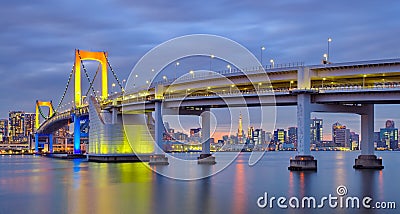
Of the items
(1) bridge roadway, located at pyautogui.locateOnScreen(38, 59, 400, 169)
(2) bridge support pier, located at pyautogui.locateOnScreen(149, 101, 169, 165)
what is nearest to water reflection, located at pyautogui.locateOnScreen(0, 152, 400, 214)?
(1) bridge roadway, located at pyautogui.locateOnScreen(38, 59, 400, 169)

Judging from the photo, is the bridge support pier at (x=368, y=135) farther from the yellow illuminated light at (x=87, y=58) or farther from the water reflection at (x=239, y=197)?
the yellow illuminated light at (x=87, y=58)

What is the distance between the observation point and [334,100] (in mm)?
50938

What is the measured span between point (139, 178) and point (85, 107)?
155 feet

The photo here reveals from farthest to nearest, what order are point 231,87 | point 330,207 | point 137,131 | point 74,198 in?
point 137,131 → point 231,87 → point 74,198 → point 330,207

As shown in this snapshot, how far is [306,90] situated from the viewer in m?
50.7

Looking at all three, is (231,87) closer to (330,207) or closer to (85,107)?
(330,207)

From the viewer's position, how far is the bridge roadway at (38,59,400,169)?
49.0m

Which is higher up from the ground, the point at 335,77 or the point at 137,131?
the point at 335,77

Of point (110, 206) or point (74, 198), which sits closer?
point (110, 206)

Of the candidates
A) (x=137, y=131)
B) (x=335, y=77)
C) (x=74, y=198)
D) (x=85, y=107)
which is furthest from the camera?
(x=85, y=107)

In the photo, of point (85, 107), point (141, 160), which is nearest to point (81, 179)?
point (141, 160)

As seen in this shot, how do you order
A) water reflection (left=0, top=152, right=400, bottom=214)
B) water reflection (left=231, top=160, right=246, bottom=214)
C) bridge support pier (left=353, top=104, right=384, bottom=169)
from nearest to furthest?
water reflection (left=231, top=160, right=246, bottom=214), water reflection (left=0, top=152, right=400, bottom=214), bridge support pier (left=353, top=104, right=384, bottom=169)

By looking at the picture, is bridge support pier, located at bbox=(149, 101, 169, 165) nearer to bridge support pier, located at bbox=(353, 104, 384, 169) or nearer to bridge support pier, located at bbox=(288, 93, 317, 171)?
bridge support pier, located at bbox=(288, 93, 317, 171)

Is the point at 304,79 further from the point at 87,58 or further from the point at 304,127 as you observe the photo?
the point at 87,58
